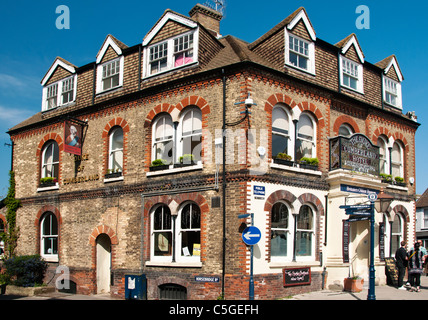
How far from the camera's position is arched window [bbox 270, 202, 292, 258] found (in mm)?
16953

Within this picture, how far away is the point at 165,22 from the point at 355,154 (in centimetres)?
949

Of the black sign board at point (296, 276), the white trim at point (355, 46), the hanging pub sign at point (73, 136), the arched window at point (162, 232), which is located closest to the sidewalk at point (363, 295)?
the black sign board at point (296, 276)

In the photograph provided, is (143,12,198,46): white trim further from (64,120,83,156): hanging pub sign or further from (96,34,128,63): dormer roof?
(64,120,83,156): hanging pub sign

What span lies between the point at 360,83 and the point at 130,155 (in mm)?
10892

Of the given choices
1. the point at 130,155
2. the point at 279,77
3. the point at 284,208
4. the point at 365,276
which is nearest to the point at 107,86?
the point at 130,155

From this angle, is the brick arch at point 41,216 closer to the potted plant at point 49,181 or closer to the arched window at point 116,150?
the potted plant at point 49,181

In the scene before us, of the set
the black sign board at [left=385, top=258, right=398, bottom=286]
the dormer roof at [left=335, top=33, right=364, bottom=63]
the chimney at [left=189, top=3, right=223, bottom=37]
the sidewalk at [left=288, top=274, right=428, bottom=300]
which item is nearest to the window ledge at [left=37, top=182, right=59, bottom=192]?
the chimney at [left=189, top=3, right=223, bottom=37]

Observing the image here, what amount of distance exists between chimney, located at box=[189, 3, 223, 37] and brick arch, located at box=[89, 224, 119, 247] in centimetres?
1068

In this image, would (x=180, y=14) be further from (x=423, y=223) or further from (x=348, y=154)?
(x=423, y=223)

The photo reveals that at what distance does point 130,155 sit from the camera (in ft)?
65.1

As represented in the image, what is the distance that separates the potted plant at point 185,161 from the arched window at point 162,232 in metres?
1.81

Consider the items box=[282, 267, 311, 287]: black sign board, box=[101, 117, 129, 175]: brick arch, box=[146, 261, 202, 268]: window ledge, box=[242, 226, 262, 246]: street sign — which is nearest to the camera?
box=[242, 226, 262, 246]: street sign

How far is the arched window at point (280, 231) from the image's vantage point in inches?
667

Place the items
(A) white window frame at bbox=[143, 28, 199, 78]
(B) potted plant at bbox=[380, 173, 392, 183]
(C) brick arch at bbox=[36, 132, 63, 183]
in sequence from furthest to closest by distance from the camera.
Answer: (C) brick arch at bbox=[36, 132, 63, 183] < (B) potted plant at bbox=[380, 173, 392, 183] < (A) white window frame at bbox=[143, 28, 199, 78]
